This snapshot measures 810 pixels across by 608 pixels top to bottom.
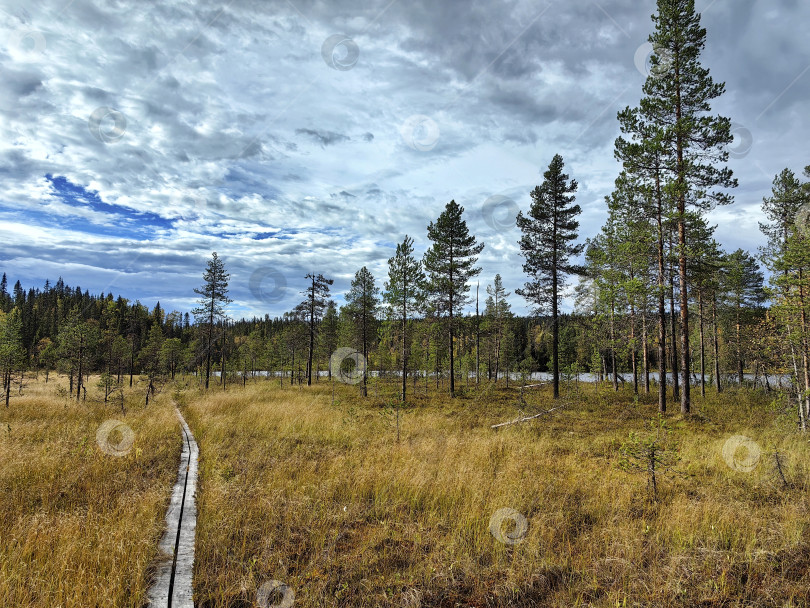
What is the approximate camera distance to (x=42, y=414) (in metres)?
14.9

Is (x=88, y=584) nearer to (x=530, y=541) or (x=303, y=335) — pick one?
(x=530, y=541)

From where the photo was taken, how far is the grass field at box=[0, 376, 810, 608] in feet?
14.1

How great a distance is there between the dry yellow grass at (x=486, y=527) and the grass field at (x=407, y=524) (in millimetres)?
32

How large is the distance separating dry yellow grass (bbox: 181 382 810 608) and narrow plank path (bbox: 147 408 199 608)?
17 cm

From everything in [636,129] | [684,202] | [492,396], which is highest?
[636,129]

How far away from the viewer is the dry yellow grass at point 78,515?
4.00 meters

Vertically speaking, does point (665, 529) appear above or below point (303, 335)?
below

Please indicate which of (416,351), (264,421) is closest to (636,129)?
(264,421)

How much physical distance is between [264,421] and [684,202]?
2079cm

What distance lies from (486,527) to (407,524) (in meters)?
1.28
